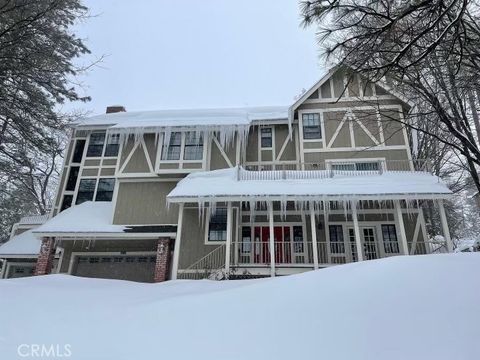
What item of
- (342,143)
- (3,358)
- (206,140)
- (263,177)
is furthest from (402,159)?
(3,358)

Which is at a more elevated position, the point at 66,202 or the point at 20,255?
the point at 66,202

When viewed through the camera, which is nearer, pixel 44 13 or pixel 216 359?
pixel 216 359

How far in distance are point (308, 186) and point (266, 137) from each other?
4.91 metres

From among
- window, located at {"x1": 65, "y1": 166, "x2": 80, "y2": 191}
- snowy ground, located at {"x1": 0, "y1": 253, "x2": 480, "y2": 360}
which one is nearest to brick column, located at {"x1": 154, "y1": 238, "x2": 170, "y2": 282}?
window, located at {"x1": 65, "y1": 166, "x2": 80, "y2": 191}

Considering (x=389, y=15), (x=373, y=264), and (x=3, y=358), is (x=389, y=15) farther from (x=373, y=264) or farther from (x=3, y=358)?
(x=3, y=358)

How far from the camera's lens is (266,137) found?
15359 mm

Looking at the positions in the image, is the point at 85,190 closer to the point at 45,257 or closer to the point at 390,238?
the point at 45,257

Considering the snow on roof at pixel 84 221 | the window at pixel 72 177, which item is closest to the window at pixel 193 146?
the snow on roof at pixel 84 221

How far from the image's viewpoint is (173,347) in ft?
9.96

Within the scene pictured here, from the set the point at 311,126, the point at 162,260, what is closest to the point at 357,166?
the point at 311,126

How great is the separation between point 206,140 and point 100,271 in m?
7.42

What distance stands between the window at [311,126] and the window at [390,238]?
468 cm

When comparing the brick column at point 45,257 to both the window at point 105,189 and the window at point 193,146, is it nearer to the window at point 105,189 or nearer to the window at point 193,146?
the window at point 105,189

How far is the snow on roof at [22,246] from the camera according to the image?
563 inches
